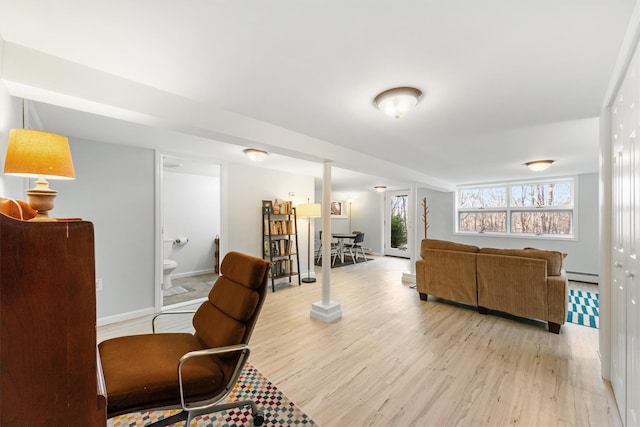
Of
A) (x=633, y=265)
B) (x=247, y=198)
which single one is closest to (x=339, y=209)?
(x=247, y=198)

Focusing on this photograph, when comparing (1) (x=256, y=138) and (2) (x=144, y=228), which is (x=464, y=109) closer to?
(1) (x=256, y=138)

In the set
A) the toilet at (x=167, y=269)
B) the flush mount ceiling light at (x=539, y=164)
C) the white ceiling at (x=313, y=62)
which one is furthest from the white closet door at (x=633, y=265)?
the toilet at (x=167, y=269)

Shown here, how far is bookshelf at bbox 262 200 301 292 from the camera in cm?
455

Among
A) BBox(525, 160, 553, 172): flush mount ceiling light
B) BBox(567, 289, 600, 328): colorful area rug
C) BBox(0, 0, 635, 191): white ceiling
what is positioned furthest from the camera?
BBox(525, 160, 553, 172): flush mount ceiling light

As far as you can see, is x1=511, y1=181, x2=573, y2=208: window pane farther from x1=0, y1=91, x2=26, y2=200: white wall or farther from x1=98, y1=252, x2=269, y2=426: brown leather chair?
x1=0, y1=91, x2=26, y2=200: white wall

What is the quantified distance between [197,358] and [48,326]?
3.14 feet

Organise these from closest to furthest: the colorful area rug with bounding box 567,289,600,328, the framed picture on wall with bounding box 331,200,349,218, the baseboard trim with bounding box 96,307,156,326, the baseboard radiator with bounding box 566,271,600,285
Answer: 1. the baseboard trim with bounding box 96,307,156,326
2. the colorful area rug with bounding box 567,289,600,328
3. the baseboard radiator with bounding box 566,271,600,285
4. the framed picture on wall with bounding box 331,200,349,218

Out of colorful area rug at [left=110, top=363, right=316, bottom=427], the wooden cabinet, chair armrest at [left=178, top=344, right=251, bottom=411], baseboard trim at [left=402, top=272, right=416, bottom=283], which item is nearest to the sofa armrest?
baseboard trim at [left=402, top=272, right=416, bottom=283]

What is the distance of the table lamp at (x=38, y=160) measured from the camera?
4.13 feet

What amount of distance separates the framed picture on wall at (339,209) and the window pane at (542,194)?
453cm

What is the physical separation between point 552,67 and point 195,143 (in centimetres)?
320

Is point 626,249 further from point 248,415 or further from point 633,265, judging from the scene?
point 248,415

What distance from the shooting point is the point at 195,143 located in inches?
122

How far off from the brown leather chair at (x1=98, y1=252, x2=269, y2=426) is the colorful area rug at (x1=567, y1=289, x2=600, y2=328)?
3.59 meters
